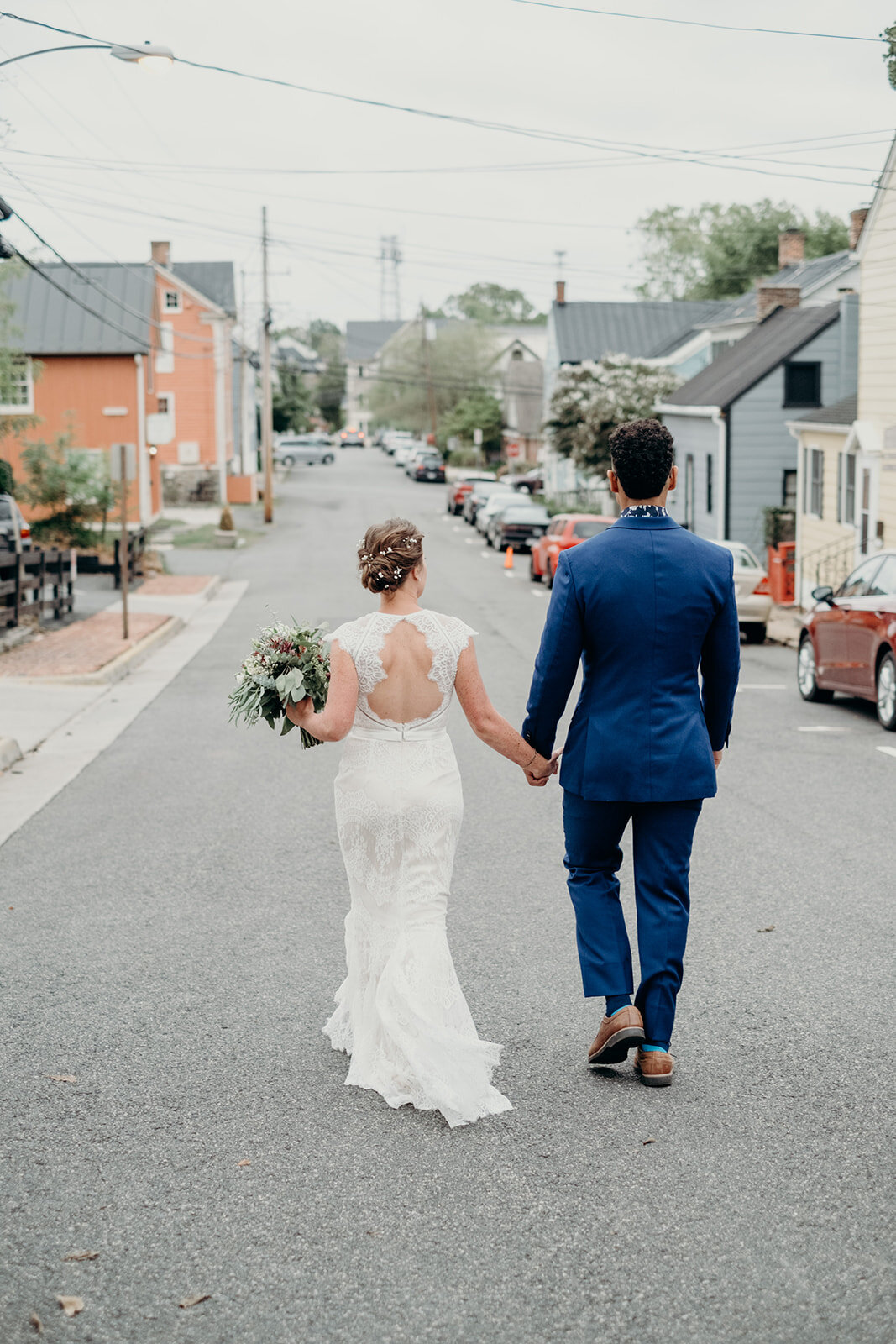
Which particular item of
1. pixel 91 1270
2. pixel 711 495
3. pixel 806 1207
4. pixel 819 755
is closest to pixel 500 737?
pixel 806 1207

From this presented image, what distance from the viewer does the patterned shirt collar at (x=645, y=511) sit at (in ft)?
15.9

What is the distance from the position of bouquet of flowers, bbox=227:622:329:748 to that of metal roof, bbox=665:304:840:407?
103 ft

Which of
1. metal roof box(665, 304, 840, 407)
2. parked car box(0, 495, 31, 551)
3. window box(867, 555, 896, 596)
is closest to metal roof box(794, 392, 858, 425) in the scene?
metal roof box(665, 304, 840, 407)

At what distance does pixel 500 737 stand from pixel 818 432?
25.3 meters

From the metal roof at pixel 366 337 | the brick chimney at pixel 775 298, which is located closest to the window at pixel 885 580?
the brick chimney at pixel 775 298

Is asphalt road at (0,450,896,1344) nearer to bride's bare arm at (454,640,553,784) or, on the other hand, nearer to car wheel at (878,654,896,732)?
bride's bare arm at (454,640,553,784)

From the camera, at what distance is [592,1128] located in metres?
4.53

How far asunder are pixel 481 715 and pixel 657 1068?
1.26 metres

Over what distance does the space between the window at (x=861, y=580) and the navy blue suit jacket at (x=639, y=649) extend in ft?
34.6

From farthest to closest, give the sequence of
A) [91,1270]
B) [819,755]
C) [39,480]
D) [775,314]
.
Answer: [775,314]
[39,480]
[819,755]
[91,1270]

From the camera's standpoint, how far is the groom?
4746 mm

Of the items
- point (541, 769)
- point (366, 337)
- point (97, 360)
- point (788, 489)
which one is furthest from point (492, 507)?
point (366, 337)

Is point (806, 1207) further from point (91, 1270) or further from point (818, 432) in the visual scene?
point (818, 432)

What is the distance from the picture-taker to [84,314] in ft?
150
